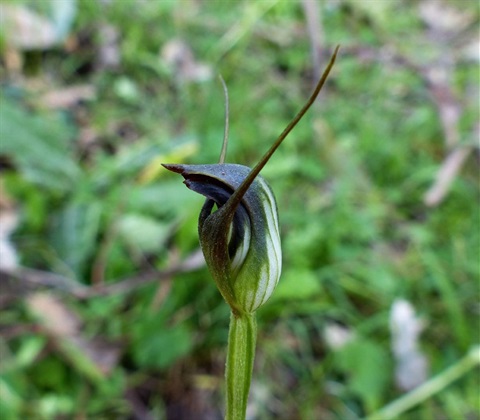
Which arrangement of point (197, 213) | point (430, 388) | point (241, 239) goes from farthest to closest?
point (197, 213), point (430, 388), point (241, 239)

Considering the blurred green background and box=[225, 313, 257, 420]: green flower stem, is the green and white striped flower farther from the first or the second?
the blurred green background

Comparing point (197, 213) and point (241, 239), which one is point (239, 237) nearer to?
point (241, 239)

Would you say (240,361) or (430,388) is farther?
(430,388)

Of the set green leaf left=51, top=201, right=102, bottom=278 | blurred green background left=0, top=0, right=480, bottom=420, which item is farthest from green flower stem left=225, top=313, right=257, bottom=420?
green leaf left=51, top=201, right=102, bottom=278

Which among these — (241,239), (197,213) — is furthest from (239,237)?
(197,213)

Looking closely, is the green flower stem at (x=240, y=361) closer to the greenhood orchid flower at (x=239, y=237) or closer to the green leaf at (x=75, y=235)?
the greenhood orchid flower at (x=239, y=237)

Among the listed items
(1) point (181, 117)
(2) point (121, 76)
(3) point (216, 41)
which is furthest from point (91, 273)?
(3) point (216, 41)

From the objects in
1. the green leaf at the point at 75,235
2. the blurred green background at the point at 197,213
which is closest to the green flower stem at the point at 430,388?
the blurred green background at the point at 197,213
